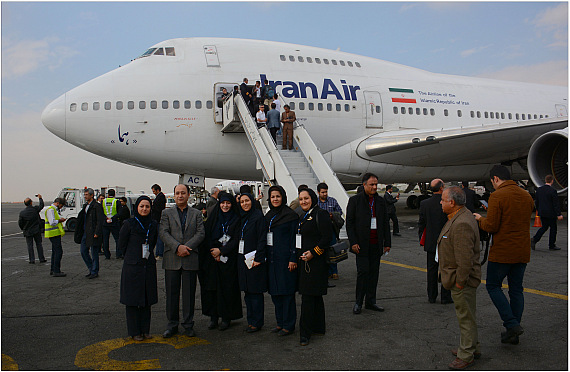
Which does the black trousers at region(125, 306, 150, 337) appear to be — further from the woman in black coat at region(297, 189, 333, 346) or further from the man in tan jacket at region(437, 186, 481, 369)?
the man in tan jacket at region(437, 186, 481, 369)

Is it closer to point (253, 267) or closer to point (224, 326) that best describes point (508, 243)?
point (253, 267)

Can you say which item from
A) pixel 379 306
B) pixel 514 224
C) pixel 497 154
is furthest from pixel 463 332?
pixel 497 154

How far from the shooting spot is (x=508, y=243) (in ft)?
13.7

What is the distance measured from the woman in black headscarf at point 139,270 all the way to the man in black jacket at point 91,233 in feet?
12.0

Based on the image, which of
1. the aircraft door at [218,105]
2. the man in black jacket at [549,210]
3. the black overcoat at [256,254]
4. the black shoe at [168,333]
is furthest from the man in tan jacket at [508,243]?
the aircraft door at [218,105]

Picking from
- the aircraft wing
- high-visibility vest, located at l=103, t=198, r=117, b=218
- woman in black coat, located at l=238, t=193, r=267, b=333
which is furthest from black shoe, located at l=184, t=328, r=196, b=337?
the aircraft wing

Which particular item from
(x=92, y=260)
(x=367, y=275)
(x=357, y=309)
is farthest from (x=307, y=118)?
(x=357, y=309)

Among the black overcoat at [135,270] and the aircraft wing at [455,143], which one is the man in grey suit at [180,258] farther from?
the aircraft wing at [455,143]

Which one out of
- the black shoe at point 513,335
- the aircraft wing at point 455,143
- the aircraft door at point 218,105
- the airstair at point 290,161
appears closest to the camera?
Answer: the black shoe at point 513,335

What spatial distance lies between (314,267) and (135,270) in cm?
182

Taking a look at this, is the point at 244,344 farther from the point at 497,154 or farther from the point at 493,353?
the point at 497,154

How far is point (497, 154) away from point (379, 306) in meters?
11.7

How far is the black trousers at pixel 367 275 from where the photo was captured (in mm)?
5297

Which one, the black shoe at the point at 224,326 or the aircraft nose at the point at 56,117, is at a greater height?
the aircraft nose at the point at 56,117
